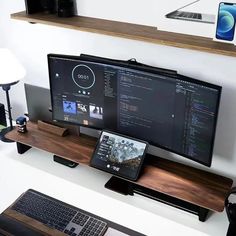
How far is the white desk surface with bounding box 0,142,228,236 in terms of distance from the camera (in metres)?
1.58

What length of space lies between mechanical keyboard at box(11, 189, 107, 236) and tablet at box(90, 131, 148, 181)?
0.24 m

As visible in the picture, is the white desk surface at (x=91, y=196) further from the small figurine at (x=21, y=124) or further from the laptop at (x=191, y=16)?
the laptop at (x=191, y=16)

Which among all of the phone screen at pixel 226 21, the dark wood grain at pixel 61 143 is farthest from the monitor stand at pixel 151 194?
the phone screen at pixel 226 21

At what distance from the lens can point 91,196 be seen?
1727mm

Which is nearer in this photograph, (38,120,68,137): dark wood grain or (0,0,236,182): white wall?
(0,0,236,182): white wall

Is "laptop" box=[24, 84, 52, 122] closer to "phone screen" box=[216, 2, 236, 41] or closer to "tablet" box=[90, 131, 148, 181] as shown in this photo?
"tablet" box=[90, 131, 148, 181]

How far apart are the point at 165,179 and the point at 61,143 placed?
1.90 feet

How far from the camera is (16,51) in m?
2.19

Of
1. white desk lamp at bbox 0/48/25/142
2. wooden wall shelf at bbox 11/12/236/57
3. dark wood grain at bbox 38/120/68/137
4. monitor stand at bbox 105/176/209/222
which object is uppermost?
wooden wall shelf at bbox 11/12/236/57

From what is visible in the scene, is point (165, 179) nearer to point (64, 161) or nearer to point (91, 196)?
point (91, 196)

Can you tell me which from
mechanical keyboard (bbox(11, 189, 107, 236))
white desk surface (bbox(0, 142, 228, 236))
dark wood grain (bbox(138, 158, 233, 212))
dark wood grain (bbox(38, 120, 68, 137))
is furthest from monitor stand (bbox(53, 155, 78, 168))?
dark wood grain (bbox(138, 158, 233, 212))

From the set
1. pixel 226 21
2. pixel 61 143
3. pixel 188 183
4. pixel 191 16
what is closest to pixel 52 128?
pixel 61 143

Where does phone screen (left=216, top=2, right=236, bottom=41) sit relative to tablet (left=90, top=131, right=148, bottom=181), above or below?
above

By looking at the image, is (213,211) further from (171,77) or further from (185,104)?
(171,77)
